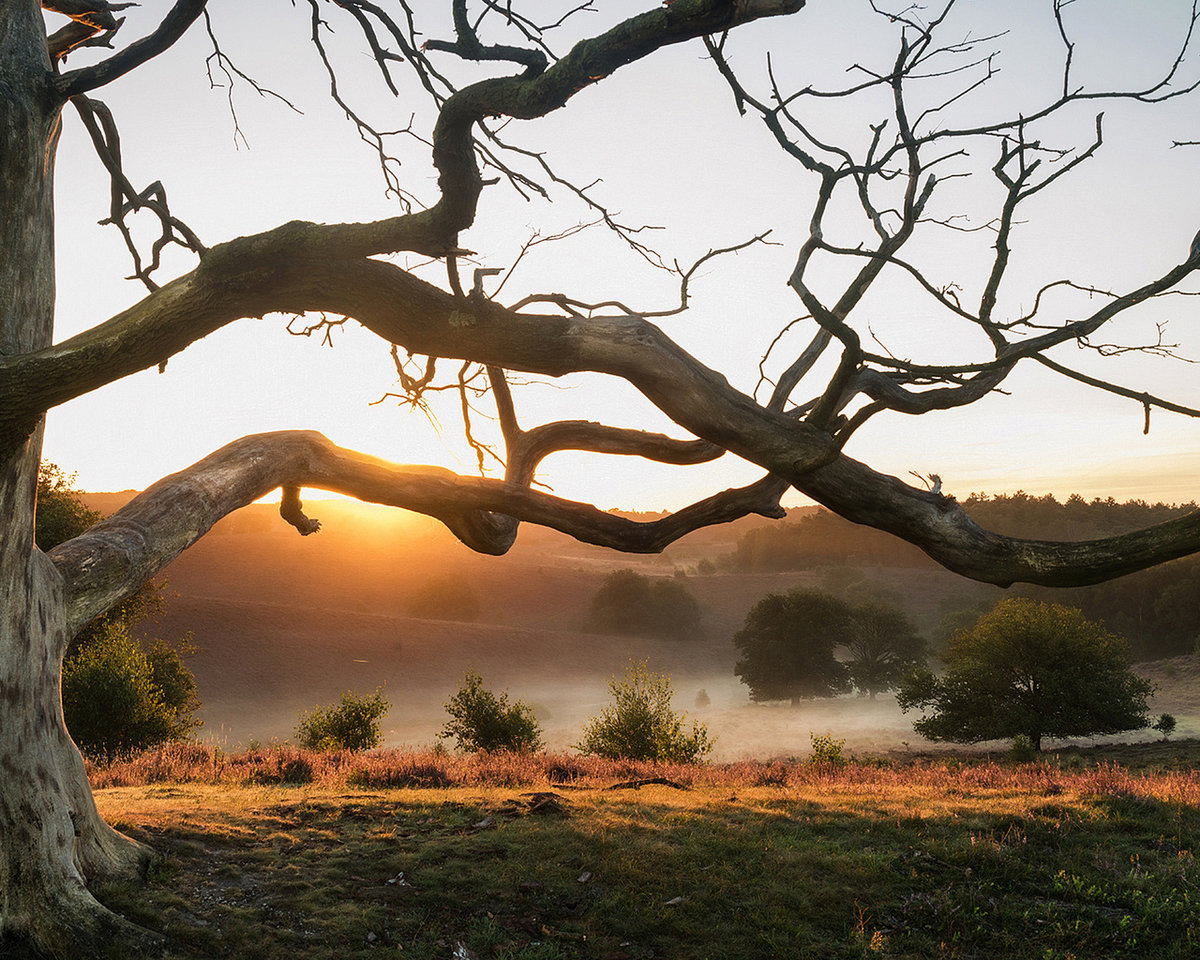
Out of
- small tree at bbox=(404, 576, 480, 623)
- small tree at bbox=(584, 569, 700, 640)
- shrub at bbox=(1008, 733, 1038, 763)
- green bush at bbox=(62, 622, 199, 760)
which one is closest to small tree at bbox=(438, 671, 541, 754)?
green bush at bbox=(62, 622, 199, 760)

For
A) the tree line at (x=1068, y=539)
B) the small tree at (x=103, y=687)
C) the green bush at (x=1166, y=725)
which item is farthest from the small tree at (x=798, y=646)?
the small tree at (x=103, y=687)

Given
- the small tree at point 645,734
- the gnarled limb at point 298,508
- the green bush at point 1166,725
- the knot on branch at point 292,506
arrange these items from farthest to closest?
the green bush at point 1166,725
the small tree at point 645,734
the knot on branch at point 292,506
the gnarled limb at point 298,508

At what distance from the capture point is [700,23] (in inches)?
140

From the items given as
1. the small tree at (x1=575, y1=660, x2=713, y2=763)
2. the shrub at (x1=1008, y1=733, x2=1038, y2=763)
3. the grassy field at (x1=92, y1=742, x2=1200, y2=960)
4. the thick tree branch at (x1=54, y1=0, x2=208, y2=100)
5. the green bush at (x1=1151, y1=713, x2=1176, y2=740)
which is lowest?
the green bush at (x1=1151, y1=713, x2=1176, y2=740)

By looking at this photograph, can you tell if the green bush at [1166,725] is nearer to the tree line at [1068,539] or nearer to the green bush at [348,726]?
the tree line at [1068,539]

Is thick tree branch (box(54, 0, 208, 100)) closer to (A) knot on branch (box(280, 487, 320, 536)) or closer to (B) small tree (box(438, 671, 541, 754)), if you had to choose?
(A) knot on branch (box(280, 487, 320, 536))

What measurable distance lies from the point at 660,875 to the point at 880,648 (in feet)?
166

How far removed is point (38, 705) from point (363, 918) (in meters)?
2.78

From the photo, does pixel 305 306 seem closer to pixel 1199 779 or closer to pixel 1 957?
pixel 1 957

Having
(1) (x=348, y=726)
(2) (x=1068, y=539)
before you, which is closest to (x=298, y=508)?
(1) (x=348, y=726)

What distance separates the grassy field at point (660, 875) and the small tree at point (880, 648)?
4314cm

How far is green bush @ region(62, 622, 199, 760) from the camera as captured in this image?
19.0 meters

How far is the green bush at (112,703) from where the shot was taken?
19047 millimetres

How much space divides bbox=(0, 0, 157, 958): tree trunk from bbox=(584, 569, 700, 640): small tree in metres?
64.6
